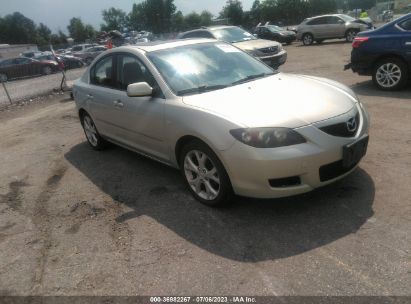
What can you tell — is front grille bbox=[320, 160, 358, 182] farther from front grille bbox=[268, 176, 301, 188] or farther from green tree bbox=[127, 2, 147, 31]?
green tree bbox=[127, 2, 147, 31]

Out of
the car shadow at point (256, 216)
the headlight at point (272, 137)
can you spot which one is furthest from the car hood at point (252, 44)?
the headlight at point (272, 137)

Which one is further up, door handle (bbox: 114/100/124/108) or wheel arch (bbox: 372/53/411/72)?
door handle (bbox: 114/100/124/108)

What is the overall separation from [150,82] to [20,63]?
24207 millimetres

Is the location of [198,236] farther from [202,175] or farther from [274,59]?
[274,59]

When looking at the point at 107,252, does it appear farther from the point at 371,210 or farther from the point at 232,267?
the point at 371,210

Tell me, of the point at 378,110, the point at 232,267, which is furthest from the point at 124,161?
the point at 378,110

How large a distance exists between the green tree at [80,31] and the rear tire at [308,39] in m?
88.1

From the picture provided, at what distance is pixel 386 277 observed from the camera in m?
2.77

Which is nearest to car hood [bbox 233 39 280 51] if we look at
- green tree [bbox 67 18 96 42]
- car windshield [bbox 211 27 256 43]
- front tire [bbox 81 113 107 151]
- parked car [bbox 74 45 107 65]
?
car windshield [bbox 211 27 256 43]

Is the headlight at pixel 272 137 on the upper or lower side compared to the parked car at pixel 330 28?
upper

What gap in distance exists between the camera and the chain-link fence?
47.3 feet

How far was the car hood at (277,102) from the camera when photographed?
3443mm

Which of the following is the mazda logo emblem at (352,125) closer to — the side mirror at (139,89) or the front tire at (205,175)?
the front tire at (205,175)

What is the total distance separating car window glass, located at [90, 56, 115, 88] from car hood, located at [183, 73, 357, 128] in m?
1.81
